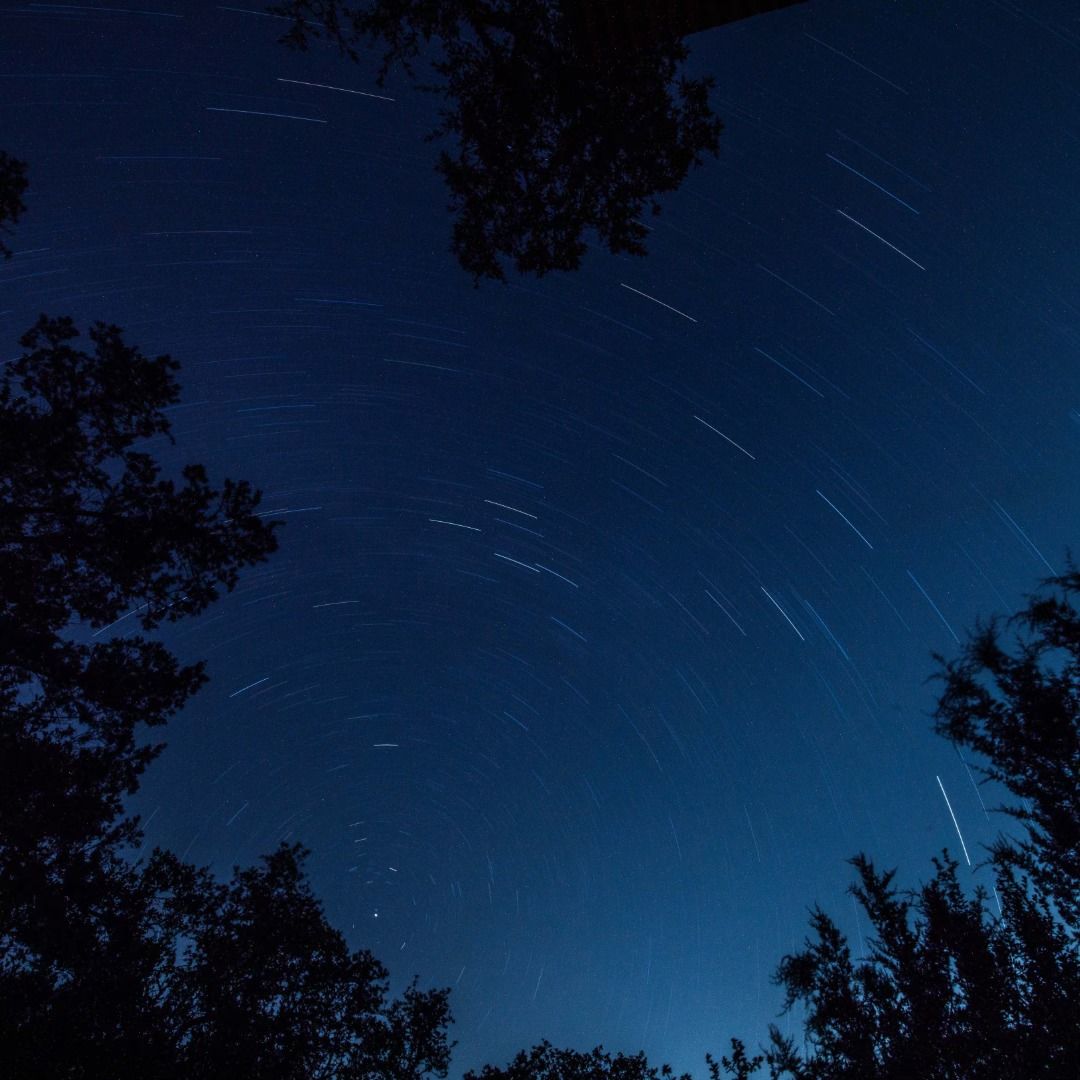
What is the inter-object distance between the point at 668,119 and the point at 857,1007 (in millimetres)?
16150

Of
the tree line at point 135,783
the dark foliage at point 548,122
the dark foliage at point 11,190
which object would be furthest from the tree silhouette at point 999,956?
the dark foliage at point 11,190

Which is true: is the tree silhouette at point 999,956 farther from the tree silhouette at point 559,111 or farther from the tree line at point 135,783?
the tree silhouette at point 559,111

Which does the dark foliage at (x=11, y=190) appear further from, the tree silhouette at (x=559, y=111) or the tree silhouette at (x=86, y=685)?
the tree silhouette at (x=559, y=111)

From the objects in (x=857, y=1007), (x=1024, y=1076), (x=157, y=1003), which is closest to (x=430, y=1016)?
(x=157, y=1003)

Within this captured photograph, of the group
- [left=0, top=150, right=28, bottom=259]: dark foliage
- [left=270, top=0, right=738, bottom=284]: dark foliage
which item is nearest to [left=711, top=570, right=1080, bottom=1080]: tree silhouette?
[left=270, top=0, right=738, bottom=284]: dark foliage

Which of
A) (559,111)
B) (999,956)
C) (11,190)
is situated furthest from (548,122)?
(999,956)

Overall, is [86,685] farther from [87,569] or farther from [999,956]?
[999,956]

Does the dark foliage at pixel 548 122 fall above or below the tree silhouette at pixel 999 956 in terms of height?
above

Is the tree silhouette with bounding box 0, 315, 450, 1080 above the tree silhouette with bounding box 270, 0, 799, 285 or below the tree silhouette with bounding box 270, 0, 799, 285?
below

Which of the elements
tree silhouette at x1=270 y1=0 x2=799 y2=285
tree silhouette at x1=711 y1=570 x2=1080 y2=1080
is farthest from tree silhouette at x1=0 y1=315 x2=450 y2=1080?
tree silhouette at x1=711 y1=570 x2=1080 y2=1080

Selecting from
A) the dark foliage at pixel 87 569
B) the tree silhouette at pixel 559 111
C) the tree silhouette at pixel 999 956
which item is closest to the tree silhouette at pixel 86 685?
the dark foliage at pixel 87 569

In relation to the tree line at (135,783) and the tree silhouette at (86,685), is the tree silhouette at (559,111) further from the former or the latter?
the tree silhouette at (86,685)

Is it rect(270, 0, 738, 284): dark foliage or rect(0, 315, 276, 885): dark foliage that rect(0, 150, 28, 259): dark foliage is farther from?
rect(270, 0, 738, 284): dark foliage

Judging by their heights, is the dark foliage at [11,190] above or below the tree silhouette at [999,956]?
above
